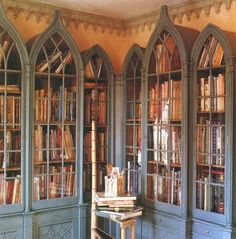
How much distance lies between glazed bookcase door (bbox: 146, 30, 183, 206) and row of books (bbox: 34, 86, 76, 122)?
770 millimetres

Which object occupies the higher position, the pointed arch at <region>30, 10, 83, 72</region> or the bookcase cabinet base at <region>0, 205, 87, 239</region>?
the pointed arch at <region>30, 10, 83, 72</region>

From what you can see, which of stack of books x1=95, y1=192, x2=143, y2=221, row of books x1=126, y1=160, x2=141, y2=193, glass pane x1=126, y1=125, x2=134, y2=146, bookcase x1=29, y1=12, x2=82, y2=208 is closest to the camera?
stack of books x1=95, y1=192, x2=143, y2=221

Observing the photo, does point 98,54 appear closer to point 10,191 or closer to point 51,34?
point 51,34

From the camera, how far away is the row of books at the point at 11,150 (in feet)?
11.4

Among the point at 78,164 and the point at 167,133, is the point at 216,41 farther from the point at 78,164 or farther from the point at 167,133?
the point at 78,164

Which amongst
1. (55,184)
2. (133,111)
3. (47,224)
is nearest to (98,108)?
(133,111)

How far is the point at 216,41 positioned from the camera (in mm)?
3201

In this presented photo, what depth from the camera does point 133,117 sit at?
4.04m

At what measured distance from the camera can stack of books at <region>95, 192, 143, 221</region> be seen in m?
3.50

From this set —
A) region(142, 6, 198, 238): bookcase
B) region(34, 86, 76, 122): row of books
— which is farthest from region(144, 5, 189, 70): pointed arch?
region(34, 86, 76, 122): row of books

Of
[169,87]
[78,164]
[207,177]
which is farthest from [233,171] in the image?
[78,164]

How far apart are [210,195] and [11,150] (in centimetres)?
181

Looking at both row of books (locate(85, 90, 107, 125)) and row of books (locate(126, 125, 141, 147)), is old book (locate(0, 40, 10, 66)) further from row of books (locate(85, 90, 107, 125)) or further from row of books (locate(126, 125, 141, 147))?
row of books (locate(126, 125, 141, 147))

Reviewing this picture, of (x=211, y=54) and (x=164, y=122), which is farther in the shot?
(x=164, y=122)
